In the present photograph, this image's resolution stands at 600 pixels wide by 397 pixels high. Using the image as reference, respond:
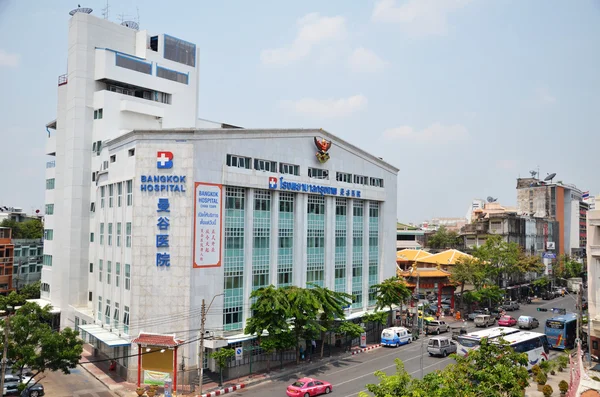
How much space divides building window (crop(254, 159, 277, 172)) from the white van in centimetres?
2051

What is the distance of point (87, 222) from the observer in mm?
55625

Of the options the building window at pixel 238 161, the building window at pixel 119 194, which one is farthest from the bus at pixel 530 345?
the building window at pixel 119 194

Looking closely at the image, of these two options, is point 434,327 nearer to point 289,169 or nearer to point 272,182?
point 289,169

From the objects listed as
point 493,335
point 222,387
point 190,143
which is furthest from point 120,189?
point 493,335

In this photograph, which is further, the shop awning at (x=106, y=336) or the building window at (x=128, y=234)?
the building window at (x=128, y=234)

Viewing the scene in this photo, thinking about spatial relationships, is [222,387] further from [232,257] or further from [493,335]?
[493,335]

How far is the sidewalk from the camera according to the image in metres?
36.8

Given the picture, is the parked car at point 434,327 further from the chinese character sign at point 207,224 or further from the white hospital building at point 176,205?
the chinese character sign at point 207,224

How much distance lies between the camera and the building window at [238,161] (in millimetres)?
42213

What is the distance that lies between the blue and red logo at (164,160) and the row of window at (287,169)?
473 cm

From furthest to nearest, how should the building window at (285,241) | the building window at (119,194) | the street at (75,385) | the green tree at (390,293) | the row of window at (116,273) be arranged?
the green tree at (390,293)
the building window at (285,241)
the building window at (119,194)
the row of window at (116,273)
the street at (75,385)

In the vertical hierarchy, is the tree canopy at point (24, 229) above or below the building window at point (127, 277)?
above

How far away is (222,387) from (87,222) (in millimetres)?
27491

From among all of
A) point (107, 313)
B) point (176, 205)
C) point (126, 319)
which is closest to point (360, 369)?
point (126, 319)
